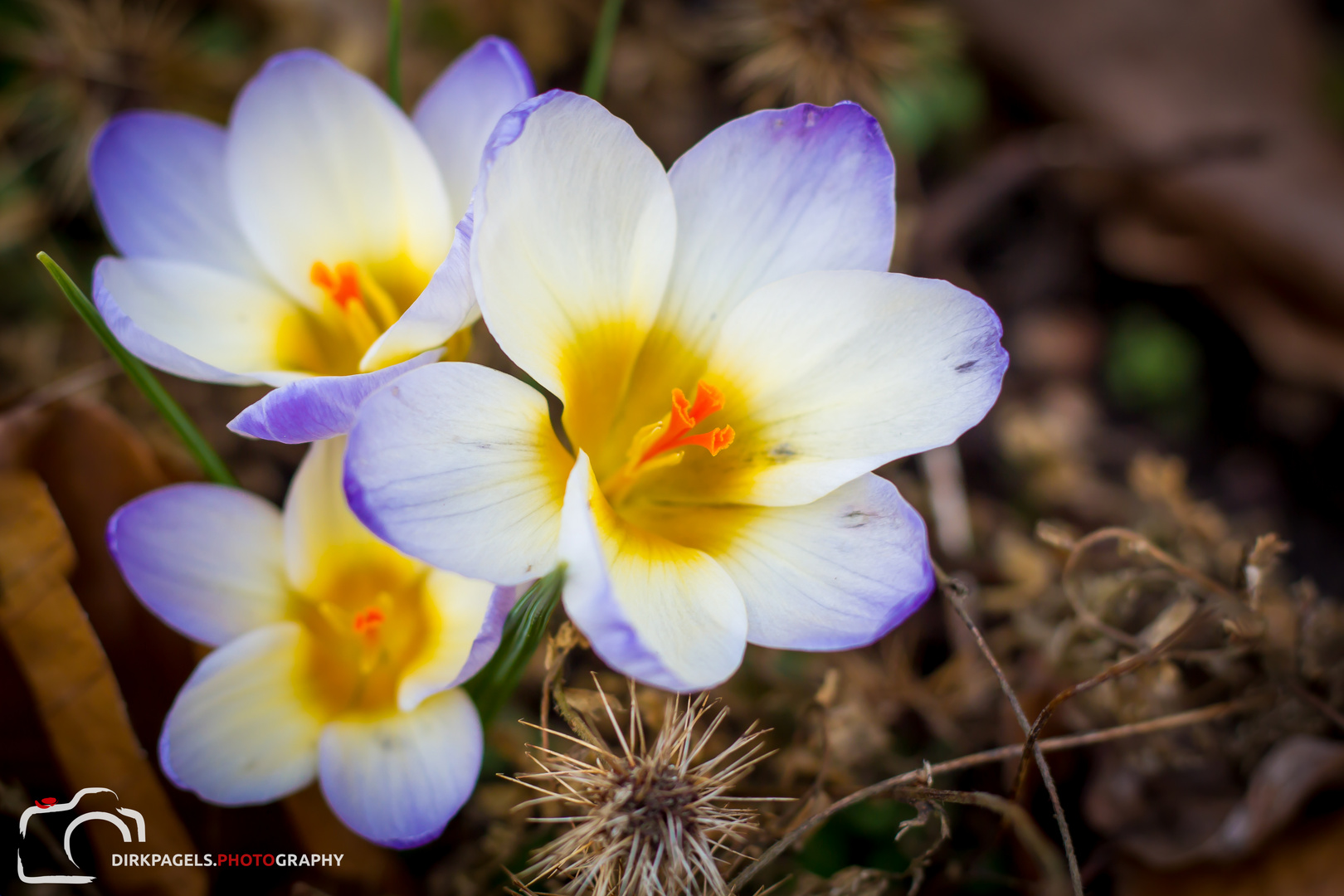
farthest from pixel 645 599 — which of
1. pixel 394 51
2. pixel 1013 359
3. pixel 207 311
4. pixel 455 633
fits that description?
pixel 1013 359

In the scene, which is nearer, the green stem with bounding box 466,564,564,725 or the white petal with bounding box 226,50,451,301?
the green stem with bounding box 466,564,564,725

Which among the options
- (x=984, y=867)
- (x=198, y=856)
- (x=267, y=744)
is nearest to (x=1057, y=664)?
(x=984, y=867)

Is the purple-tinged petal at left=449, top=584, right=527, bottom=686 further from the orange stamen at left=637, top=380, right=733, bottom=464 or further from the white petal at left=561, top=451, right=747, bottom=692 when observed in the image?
the orange stamen at left=637, top=380, right=733, bottom=464

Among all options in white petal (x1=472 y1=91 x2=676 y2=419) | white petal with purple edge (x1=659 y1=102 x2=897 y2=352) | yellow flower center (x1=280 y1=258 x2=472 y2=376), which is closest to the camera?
white petal (x1=472 y1=91 x2=676 y2=419)

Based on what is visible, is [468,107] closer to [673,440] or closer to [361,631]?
[673,440]

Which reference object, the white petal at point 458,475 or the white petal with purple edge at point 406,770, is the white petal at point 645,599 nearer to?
the white petal at point 458,475

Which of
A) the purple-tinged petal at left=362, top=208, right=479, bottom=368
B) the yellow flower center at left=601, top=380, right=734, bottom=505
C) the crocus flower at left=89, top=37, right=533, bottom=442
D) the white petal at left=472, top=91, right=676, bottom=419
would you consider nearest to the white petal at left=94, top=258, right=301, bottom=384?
the crocus flower at left=89, top=37, right=533, bottom=442

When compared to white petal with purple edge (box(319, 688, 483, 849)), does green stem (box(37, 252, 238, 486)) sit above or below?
above

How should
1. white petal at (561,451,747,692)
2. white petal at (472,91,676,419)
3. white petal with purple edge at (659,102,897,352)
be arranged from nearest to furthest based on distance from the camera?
white petal at (561,451,747,692), white petal at (472,91,676,419), white petal with purple edge at (659,102,897,352)
